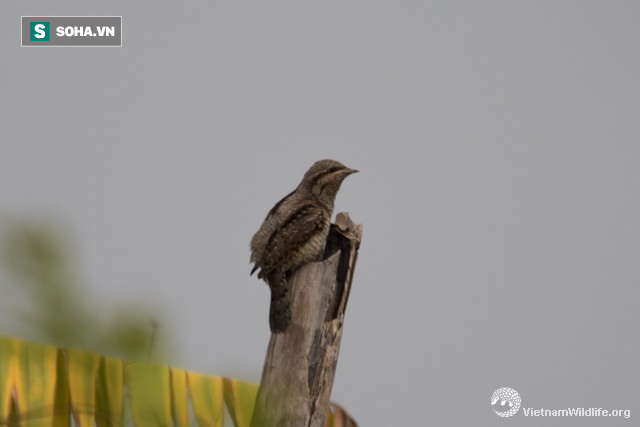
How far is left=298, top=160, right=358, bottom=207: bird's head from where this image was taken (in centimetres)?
802

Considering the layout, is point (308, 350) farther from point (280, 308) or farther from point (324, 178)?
point (324, 178)

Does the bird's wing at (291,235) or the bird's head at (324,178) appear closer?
the bird's wing at (291,235)

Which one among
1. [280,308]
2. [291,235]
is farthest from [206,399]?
[291,235]

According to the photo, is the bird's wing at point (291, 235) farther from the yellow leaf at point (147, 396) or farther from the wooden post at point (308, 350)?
the yellow leaf at point (147, 396)

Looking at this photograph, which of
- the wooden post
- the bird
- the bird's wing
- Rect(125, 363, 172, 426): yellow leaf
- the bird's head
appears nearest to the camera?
the wooden post

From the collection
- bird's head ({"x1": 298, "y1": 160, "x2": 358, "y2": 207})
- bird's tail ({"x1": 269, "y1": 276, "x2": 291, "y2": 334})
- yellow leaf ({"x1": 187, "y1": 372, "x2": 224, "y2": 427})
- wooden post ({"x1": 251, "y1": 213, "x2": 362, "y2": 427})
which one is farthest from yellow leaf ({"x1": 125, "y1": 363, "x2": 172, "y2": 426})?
bird's head ({"x1": 298, "y1": 160, "x2": 358, "y2": 207})

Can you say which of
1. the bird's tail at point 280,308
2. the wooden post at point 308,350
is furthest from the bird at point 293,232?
the wooden post at point 308,350

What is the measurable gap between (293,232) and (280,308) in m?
1.02

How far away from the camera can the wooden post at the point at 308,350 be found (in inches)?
238

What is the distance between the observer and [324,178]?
8023 mm

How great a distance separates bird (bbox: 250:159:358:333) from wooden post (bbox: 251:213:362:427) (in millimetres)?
118

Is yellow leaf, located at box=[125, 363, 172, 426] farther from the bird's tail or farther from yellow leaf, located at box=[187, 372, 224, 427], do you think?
the bird's tail

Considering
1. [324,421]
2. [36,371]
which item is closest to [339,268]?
[324,421]

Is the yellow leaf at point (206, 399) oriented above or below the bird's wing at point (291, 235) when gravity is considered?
below
